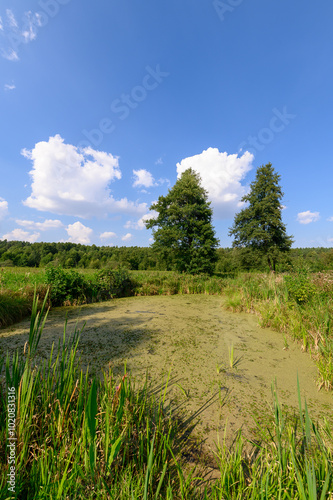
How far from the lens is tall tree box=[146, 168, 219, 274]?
15125mm

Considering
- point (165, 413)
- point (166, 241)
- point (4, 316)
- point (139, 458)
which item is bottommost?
point (165, 413)

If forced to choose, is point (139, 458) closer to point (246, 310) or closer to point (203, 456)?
point (203, 456)

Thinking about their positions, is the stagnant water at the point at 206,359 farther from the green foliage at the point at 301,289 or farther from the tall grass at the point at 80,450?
the green foliage at the point at 301,289

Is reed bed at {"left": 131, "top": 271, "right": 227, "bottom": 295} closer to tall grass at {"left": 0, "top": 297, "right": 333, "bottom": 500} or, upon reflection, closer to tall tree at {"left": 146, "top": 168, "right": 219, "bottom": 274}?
tall tree at {"left": 146, "top": 168, "right": 219, "bottom": 274}

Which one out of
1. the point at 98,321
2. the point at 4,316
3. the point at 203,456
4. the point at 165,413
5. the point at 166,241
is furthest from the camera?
the point at 166,241

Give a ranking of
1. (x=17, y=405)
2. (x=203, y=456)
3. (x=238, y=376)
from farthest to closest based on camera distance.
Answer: (x=238, y=376), (x=203, y=456), (x=17, y=405)

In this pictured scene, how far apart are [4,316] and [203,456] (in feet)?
15.5

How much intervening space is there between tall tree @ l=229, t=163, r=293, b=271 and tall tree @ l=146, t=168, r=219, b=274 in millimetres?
4414

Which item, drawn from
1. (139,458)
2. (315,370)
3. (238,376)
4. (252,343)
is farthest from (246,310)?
(139,458)

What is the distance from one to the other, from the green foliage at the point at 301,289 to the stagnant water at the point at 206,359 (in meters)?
1.07

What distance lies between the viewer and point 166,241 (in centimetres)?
1584

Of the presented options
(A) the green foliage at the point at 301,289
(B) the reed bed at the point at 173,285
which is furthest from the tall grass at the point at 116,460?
(B) the reed bed at the point at 173,285

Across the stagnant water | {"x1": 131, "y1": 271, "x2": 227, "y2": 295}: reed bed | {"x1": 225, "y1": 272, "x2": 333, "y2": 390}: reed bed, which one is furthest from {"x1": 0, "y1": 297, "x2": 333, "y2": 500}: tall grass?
{"x1": 131, "y1": 271, "x2": 227, "y2": 295}: reed bed

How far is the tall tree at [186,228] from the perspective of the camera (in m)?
15.1
